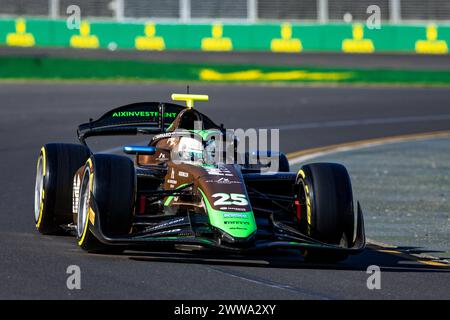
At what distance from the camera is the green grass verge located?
1150 inches

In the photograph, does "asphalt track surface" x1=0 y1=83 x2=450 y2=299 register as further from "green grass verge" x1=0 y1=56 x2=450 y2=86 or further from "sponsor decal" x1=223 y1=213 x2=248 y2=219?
"green grass verge" x1=0 y1=56 x2=450 y2=86

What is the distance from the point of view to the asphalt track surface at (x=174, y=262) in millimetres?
7891

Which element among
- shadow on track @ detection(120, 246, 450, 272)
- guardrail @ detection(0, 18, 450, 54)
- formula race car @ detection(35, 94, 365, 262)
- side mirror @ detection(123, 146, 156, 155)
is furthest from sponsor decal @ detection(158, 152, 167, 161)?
guardrail @ detection(0, 18, 450, 54)

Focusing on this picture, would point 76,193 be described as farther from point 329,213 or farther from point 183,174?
point 329,213

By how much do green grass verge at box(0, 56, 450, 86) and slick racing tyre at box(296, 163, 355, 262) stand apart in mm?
20327

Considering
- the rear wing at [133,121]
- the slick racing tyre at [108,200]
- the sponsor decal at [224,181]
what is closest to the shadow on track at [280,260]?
the slick racing tyre at [108,200]

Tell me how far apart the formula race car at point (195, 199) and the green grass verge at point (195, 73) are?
60.6 ft

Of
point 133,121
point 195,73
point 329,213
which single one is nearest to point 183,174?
point 329,213

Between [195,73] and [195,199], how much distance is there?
20.4m

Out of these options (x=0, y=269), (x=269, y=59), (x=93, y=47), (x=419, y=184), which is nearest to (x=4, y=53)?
(x=93, y=47)

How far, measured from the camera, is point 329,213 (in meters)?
9.36

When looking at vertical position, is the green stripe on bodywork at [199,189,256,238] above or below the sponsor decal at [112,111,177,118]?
below

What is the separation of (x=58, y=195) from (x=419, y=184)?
649 centimetres
